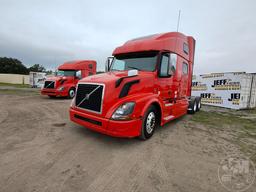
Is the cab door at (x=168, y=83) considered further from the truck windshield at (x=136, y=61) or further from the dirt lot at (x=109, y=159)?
the dirt lot at (x=109, y=159)

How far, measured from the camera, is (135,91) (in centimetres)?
370

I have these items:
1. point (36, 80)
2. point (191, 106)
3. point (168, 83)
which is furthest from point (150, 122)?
point (36, 80)

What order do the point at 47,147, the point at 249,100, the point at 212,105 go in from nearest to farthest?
the point at 47,147
the point at 249,100
the point at 212,105

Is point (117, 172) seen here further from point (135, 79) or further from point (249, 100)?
point (249, 100)

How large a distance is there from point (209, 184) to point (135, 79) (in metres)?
2.54

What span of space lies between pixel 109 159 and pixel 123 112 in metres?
1.01

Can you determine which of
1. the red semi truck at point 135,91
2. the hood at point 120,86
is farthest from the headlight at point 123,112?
the hood at point 120,86

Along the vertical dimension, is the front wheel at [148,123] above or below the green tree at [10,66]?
below

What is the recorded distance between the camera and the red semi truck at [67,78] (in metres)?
10.7

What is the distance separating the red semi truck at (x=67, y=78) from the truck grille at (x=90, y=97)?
7.64m

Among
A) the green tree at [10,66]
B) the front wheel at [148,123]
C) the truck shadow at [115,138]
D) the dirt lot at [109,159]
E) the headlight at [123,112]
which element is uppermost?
the green tree at [10,66]

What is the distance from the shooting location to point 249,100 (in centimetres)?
1109

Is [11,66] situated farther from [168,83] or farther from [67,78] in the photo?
[168,83]

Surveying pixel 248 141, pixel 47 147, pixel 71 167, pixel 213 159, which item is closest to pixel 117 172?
pixel 71 167
